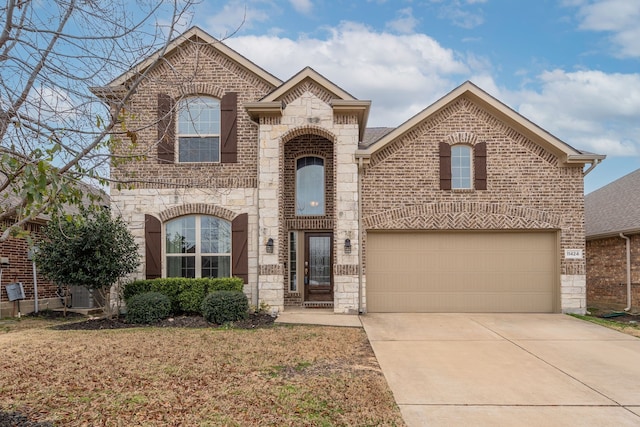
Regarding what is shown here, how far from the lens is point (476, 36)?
1298 cm

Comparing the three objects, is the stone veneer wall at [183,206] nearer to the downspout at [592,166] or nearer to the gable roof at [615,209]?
the downspout at [592,166]

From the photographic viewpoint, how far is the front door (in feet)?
46.6

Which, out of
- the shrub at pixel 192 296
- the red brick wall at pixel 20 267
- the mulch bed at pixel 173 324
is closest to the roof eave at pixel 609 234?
the mulch bed at pixel 173 324

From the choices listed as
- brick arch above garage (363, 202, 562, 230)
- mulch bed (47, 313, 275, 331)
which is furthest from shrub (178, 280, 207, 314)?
brick arch above garage (363, 202, 562, 230)

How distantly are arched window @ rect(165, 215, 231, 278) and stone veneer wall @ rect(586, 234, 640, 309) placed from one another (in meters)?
11.1

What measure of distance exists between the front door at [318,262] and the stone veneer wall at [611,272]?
27.3 feet

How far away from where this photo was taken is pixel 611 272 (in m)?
14.8

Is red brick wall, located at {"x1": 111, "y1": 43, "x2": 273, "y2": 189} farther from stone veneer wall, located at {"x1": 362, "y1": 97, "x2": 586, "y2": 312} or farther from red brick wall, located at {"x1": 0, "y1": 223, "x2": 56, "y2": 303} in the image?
red brick wall, located at {"x1": 0, "y1": 223, "x2": 56, "y2": 303}

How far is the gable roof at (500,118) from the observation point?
12.7 m

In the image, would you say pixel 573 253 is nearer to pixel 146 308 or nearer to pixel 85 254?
pixel 146 308

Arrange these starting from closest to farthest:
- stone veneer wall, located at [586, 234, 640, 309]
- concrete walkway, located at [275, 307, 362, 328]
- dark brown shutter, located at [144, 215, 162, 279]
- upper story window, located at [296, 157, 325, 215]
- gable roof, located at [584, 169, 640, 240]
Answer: concrete walkway, located at [275, 307, 362, 328]
dark brown shutter, located at [144, 215, 162, 279]
stone veneer wall, located at [586, 234, 640, 309]
gable roof, located at [584, 169, 640, 240]
upper story window, located at [296, 157, 325, 215]

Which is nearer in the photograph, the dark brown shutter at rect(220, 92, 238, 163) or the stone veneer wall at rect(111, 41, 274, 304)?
the stone veneer wall at rect(111, 41, 274, 304)

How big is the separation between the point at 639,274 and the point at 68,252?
14.6m

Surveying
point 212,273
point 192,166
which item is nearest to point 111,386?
point 212,273
